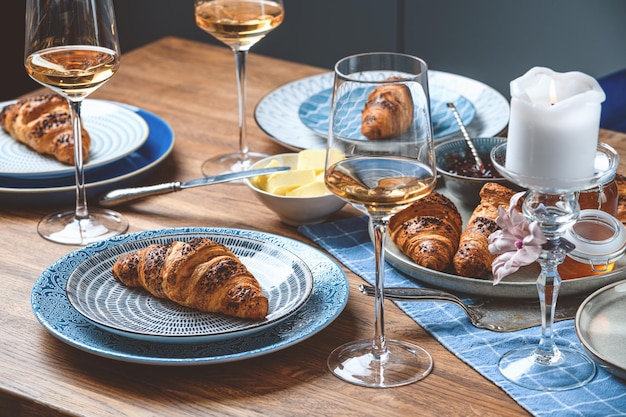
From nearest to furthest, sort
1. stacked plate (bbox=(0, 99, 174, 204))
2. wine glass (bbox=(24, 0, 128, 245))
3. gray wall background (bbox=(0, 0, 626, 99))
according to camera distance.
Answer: wine glass (bbox=(24, 0, 128, 245)) → stacked plate (bbox=(0, 99, 174, 204)) → gray wall background (bbox=(0, 0, 626, 99))

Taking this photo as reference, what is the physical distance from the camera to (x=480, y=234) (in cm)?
133

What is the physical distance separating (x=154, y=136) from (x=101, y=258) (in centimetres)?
58

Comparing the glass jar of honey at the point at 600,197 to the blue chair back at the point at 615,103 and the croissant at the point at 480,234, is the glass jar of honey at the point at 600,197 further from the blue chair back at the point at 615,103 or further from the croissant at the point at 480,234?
the blue chair back at the point at 615,103

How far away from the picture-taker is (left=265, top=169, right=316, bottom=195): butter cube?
5.08 ft

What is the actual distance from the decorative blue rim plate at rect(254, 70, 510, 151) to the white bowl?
284mm

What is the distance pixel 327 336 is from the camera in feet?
3.94

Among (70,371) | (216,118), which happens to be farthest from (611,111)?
(70,371)

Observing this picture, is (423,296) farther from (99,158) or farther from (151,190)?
(99,158)

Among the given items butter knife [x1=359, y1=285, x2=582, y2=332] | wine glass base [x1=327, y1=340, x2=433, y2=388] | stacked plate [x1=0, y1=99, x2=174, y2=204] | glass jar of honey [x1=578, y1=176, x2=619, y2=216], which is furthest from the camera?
stacked plate [x1=0, y1=99, x2=174, y2=204]

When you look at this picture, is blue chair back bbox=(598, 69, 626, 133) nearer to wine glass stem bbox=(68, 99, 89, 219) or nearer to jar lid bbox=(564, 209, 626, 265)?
jar lid bbox=(564, 209, 626, 265)

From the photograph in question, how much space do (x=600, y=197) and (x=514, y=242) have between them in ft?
1.08

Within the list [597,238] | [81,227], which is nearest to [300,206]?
[81,227]

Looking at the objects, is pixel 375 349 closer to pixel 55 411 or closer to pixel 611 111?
pixel 55 411

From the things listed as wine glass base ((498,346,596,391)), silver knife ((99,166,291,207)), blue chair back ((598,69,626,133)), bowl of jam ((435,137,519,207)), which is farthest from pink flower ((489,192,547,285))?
blue chair back ((598,69,626,133))
